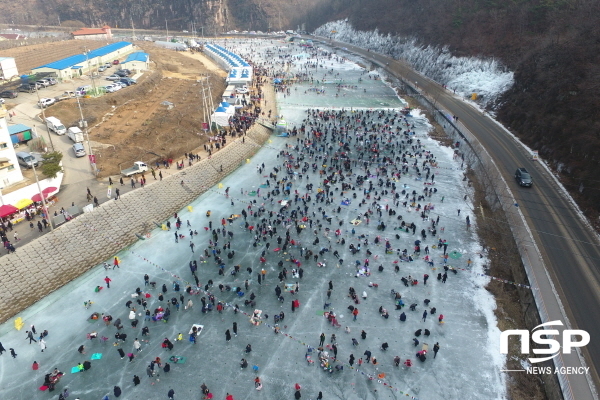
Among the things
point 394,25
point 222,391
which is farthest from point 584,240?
point 394,25

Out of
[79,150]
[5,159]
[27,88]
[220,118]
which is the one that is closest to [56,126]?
[79,150]

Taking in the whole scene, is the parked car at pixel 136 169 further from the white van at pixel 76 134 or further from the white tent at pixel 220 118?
the white tent at pixel 220 118

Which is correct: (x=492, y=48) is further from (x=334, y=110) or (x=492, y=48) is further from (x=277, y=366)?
(x=277, y=366)

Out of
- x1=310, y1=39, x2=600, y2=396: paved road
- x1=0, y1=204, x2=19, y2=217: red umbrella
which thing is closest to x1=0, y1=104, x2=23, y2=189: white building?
x1=0, y1=204, x2=19, y2=217: red umbrella

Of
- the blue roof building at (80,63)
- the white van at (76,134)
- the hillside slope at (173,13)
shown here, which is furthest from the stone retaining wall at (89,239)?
the hillside slope at (173,13)

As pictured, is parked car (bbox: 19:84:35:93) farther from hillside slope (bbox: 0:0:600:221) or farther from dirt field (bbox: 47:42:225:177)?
hillside slope (bbox: 0:0:600:221)
